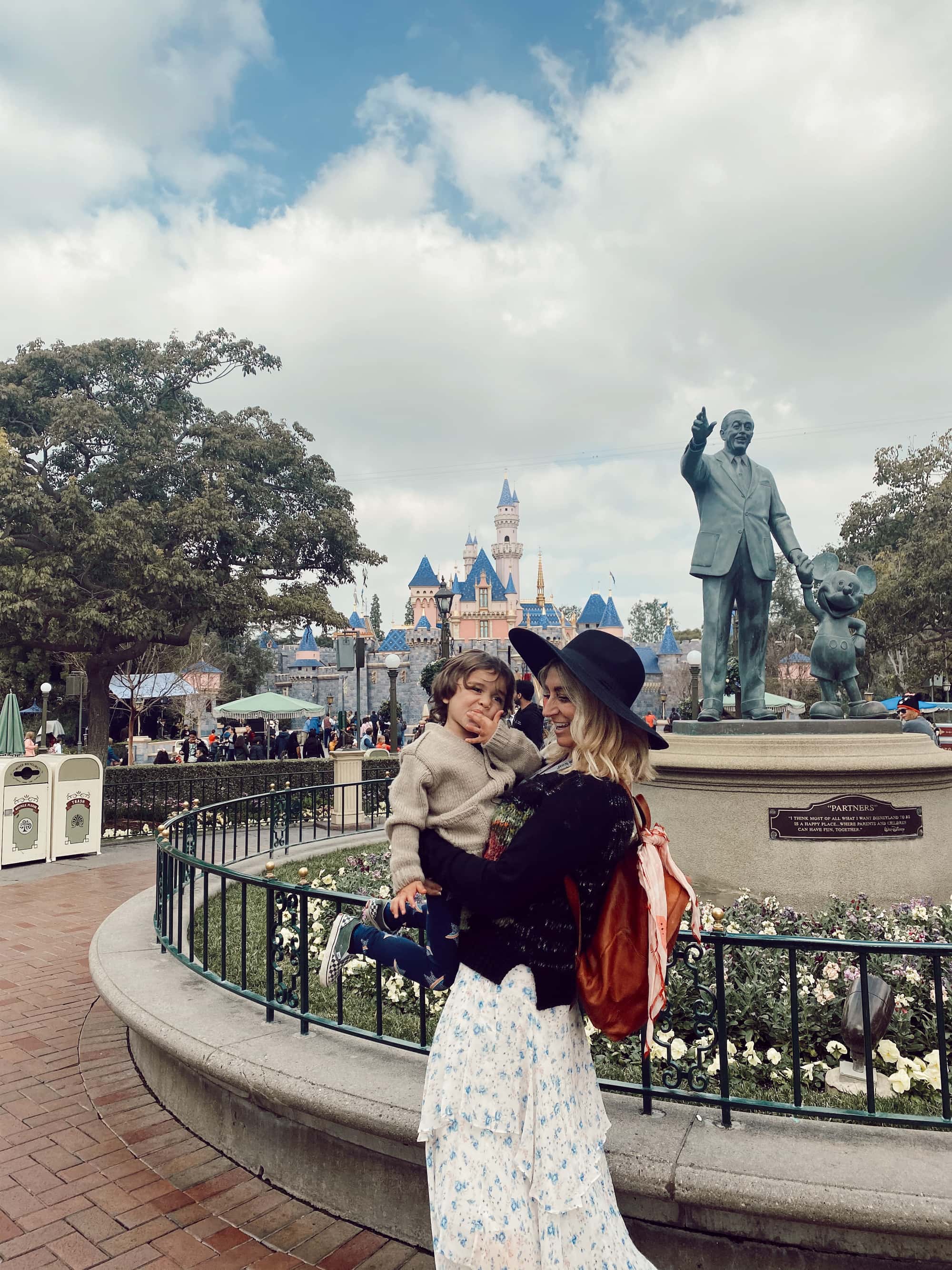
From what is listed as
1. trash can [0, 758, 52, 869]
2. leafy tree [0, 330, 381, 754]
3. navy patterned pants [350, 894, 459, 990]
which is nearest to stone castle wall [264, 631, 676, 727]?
leafy tree [0, 330, 381, 754]

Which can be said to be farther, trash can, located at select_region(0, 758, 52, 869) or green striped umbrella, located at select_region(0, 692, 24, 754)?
green striped umbrella, located at select_region(0, 692, 24, 754)

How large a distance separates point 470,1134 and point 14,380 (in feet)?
66.4

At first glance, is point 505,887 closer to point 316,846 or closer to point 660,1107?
point 660,1107

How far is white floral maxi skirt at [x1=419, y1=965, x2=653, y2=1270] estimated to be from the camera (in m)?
1.76

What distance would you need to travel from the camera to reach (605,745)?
189 centimetres

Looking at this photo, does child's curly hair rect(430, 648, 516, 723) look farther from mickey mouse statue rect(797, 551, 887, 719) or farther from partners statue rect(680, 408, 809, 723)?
mickey mouse statue rect(797, 551, 887, 719)

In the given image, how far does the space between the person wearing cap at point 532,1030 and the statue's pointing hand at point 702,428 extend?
4405 mm

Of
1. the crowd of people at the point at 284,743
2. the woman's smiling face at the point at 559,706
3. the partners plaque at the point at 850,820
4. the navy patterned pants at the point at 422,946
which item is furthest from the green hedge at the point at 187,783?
the woman's smiling face at the point at 559,706

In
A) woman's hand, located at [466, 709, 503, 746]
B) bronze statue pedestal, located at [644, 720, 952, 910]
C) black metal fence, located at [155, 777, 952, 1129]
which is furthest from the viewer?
bronze statue pedestal, located at [644, 720, 952, 910]

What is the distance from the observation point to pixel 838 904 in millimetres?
4770

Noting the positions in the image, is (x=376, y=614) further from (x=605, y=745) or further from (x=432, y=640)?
(x=605, y=745)

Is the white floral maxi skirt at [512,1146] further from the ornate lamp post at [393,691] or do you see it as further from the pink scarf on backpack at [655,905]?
the ornate lamp post at [393,691]

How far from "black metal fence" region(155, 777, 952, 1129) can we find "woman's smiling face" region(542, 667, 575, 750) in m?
0.92

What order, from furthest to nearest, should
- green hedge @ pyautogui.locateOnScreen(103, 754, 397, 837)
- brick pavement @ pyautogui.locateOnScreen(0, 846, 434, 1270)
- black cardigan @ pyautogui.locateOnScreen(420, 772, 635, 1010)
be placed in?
1. green hedge @ pyautogui.locateOnScreen(103, 754, 397, 837)
2. brick pavement @ pyautogui.locateOnScreen(0, 846, 434, 1270)
3. black cardigan @ pyautogui.locateOnScreen(420, 772, 635, 1010)
